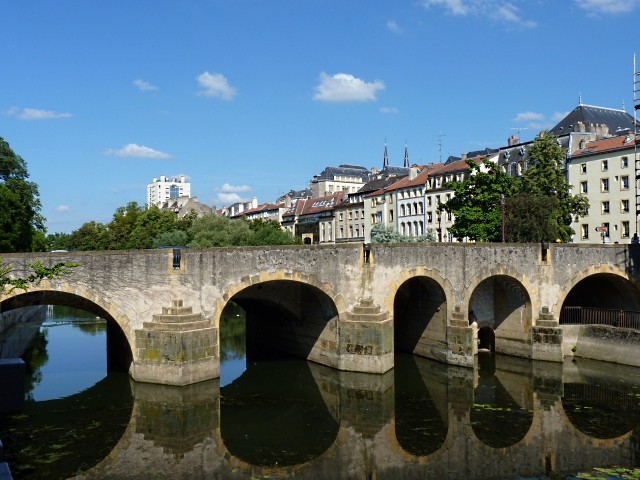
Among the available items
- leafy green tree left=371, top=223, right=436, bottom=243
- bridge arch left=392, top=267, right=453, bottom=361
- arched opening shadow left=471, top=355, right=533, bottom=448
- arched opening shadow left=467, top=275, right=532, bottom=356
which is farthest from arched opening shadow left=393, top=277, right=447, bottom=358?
leafy green tree left=371, top=223, right=436, bottom=243

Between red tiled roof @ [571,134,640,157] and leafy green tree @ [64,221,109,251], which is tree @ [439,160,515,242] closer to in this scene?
red tiled roof @ [571,134,640,157]

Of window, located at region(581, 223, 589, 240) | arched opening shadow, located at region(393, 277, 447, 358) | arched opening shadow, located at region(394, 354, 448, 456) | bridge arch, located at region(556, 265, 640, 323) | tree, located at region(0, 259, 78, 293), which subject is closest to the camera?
tree, located at region(0, 259, 78, 293)

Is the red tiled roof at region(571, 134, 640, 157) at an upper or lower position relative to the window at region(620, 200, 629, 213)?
upper

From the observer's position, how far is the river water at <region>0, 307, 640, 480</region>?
1764 cm

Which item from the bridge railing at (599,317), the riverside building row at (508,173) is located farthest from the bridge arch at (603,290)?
the riverside building row at (508,173)

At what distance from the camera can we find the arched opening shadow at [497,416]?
20062 millimetres

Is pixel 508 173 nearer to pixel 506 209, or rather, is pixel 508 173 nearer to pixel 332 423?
pixel 506 209

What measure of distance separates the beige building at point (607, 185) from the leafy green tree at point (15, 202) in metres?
46.2

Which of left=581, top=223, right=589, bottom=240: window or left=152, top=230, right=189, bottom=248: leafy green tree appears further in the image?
left=152, top=230, right=189, bottom=248: leafy green tree

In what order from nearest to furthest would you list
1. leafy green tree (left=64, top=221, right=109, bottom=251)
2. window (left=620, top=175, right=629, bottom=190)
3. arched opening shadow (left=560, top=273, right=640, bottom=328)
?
arched opening shadow (left=560, top=273, right=640, bottom=328), window (left=620, top=175, right=629, bottom=190), leafy green tree (left=64, top=221, right=109, bottom=251)

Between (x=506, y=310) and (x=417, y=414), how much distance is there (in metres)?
12.5

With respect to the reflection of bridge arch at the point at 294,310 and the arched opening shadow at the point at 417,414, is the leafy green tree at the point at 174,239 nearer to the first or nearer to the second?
the reflection of bridge arch at the point at 294,310

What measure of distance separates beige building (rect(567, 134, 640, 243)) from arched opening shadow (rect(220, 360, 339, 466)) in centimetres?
3664

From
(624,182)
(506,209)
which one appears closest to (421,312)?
(506,209)
